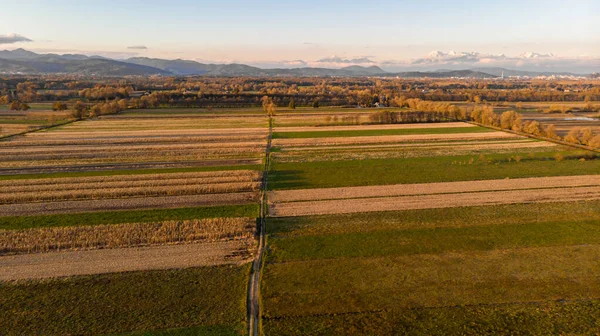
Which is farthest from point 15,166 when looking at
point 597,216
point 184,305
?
point 597,216

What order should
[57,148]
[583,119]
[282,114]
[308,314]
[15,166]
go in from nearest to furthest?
[308,314] < [15,166] < [57,148] < [583,119] < [282,114]

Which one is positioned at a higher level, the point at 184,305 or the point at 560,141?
the point at 560,141

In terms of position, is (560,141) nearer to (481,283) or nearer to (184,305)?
(481,283)

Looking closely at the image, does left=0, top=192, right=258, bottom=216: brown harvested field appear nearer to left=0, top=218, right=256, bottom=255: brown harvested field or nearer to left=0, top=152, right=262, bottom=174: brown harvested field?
left=0, top=218, right=256, bottom=255: brown harvested field

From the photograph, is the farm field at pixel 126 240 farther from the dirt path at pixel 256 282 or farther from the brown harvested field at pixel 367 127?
the brown harvested field at pixel 367 127

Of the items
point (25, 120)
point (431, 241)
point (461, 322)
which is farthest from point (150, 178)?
point (25, 120)

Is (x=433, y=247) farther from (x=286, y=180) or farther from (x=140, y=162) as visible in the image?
(x=140, y=162)

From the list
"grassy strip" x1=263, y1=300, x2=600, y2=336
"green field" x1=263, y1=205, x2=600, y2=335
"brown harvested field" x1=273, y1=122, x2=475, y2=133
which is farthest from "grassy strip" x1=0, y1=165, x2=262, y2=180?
"brown harvested field" x1=273, y1=122, x2=475, y2=133
